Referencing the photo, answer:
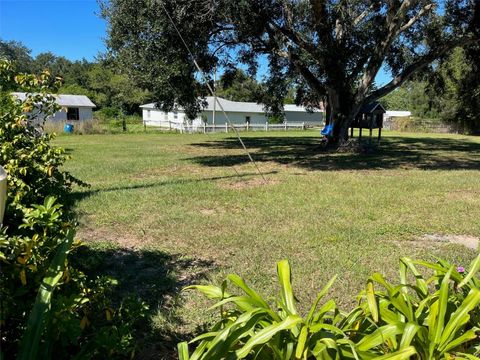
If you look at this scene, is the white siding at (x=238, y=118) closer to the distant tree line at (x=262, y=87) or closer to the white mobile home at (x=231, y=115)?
the white mobile home at (x=231, y=115)

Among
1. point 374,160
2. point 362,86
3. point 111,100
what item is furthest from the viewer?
point 111,100

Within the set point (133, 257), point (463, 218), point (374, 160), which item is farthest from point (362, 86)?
point (133, 257)

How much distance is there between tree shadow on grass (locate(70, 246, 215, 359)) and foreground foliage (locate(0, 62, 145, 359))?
0.35m

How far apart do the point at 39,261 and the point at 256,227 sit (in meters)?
3.87

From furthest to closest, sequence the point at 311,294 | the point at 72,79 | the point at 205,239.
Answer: the point at 72,79
the point at 205,239
the point at 311,294

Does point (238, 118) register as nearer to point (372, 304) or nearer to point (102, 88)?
point (102, 88)

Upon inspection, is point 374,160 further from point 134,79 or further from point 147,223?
point 147,223

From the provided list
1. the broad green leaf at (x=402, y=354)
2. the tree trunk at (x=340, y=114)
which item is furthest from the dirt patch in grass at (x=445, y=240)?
the tree trunk at (x=340, y=114)

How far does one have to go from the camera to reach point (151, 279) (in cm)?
402

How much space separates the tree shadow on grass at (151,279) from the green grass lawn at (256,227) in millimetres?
13

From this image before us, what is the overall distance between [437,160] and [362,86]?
12.8 ft

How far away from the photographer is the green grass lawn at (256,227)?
3.94 metres

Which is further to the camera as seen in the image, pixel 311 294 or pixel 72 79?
pixel 72 79

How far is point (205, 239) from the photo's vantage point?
529 centimetres
